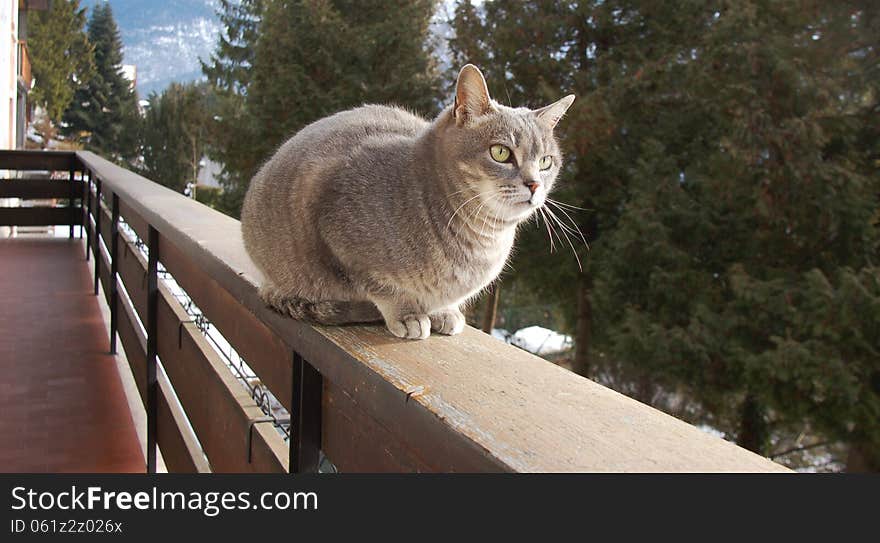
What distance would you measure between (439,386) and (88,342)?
2.68 metres

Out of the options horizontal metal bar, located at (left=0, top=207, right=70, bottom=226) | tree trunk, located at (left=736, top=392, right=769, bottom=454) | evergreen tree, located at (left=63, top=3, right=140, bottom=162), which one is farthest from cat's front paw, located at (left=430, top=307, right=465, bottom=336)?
evergreen tree, located at (left=63, top=3, right=140, bottom=162)

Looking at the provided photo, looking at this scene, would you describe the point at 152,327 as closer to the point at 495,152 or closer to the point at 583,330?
the point at 495,152

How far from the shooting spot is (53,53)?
13523mm

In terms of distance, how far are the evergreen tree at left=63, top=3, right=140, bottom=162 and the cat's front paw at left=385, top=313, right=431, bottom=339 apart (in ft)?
51.4

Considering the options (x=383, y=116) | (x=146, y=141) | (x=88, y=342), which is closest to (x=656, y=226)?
(x=88, y=342)

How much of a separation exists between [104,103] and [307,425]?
61.3 feet

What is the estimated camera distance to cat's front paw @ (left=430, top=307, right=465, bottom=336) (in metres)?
1.01

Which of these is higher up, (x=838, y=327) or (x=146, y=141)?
(x=146, y=141)

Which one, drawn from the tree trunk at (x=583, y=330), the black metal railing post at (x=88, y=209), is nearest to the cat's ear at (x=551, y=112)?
the black metal railing post at (x=88, y=209)

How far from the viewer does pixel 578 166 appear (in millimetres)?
8625

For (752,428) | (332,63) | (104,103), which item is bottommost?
(752,428)

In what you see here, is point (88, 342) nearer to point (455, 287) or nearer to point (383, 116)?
point (383, 116)

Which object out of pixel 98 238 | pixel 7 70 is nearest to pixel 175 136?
pixel 7 70

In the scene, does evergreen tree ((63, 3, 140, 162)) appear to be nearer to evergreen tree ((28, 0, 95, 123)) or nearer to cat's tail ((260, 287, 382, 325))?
evergreen tree ((28, 0, 95, 123))
